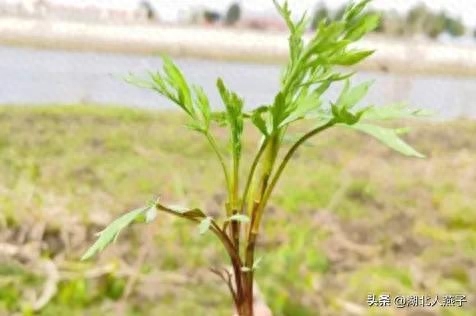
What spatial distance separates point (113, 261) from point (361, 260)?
0.74m

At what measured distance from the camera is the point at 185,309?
158 cm

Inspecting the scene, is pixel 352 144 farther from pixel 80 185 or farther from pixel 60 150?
pixel 80 185

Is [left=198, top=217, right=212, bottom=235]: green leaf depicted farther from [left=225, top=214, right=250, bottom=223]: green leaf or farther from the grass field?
the grass field

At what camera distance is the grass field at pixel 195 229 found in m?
1.63

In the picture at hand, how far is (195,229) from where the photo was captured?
77.2 inches

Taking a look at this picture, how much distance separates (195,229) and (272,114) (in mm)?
1606

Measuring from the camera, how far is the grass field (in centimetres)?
163

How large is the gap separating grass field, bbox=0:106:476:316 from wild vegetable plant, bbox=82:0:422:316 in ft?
Answer: 0.97

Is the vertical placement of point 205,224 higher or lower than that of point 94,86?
lower

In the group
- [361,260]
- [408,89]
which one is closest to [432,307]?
[361,260]

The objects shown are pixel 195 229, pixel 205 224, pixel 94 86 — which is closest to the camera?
pixel 205 224

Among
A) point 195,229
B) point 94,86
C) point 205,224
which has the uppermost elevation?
point 94,86

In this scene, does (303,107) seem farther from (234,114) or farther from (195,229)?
(195,229)

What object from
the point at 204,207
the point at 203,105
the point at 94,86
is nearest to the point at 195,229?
the point at 204,207
